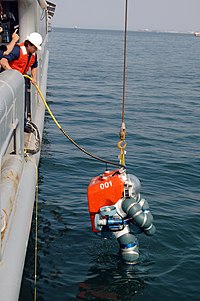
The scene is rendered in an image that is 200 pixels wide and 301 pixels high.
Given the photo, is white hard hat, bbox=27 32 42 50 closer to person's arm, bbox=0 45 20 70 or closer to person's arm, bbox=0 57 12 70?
person's arm, bbox=0 45 20 70

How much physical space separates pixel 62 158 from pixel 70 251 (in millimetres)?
5022

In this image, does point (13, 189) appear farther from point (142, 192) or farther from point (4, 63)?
point (142, 192)

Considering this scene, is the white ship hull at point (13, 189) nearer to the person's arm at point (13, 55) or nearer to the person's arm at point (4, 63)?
the person's arm at point (4, 63)

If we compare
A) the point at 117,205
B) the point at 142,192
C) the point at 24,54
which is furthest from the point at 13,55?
the point at 142,192

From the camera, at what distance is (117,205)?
20.5 feet

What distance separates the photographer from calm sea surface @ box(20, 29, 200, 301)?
653 cm

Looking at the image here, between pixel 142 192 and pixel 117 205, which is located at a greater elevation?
pixel 117 205

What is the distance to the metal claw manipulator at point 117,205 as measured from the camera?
20.2ft

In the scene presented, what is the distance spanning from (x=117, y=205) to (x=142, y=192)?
3.72 meters

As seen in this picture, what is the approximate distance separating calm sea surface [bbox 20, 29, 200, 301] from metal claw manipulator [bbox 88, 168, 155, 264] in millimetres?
769

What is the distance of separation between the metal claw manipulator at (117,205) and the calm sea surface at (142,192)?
30.3 inches

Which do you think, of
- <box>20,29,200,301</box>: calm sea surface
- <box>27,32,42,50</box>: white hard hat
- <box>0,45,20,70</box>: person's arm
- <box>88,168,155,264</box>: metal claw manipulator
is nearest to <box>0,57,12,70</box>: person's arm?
<box>0,45,20,70</box>: person's arm

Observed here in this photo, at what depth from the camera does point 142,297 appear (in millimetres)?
6262

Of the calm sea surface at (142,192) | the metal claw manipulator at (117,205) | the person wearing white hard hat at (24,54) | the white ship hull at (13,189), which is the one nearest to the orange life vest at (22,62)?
the person wearing white hard hat at (24,54)
